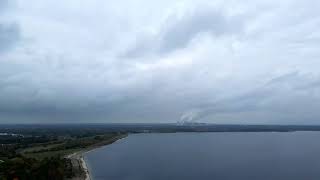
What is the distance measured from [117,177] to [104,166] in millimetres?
7769

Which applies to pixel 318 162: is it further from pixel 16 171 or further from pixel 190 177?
pixel 16 171

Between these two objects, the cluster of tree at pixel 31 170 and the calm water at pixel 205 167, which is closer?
the cluster of tree at pixel 31 170

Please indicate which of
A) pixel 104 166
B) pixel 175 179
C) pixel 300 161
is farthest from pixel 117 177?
pixel 300 161

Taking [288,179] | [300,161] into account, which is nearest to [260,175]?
[288,179]

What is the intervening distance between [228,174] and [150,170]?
744cm

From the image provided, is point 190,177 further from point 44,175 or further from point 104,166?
point 44,175

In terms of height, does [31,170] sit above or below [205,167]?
above

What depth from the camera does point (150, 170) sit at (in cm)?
4250

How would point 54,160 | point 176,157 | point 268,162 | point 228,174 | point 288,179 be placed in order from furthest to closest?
point 176,157 → point 268,162 → point 228,174 → point 288,179 → point 54,160

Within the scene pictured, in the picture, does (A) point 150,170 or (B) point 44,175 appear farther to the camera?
(A) point 150,170

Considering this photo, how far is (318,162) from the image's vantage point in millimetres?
49938

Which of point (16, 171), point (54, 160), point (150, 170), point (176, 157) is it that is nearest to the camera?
point (16, 171)

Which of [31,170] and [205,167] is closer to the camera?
[31,170]

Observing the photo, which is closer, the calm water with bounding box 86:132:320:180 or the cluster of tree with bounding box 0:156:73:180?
the cluster of tree with bounding box 0:156:73:180
